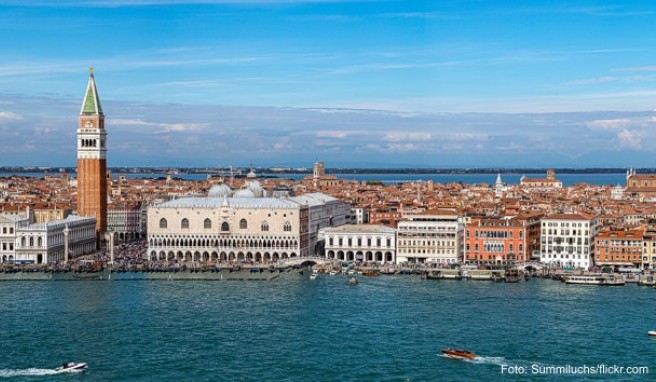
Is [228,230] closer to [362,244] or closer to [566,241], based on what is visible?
[362,244]

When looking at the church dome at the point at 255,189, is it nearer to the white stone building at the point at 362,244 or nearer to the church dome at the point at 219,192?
the church dome at the point at 219,192

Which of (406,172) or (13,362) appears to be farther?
(406,172)

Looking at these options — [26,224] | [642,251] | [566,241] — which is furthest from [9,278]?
[642,251]

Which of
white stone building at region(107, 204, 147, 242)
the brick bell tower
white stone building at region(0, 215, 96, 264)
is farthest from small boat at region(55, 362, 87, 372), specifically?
white stone building at region(107, 204, 147, 242)

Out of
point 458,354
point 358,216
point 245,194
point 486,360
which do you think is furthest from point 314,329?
point 358,216

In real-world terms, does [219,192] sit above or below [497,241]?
above

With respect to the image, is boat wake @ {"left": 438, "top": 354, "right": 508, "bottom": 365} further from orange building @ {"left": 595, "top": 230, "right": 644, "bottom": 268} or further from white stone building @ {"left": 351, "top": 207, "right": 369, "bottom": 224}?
white stone building @ {"left": 351, "top": 207, "right": 369, "bottom": 224}

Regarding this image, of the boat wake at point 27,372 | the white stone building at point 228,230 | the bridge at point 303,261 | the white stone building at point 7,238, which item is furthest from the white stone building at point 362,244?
the boat wake at point 27,372

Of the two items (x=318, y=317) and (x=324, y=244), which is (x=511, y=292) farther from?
(x=324, y=244)
